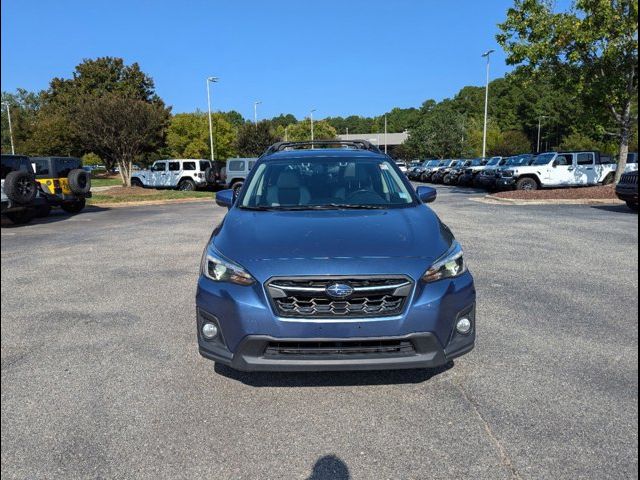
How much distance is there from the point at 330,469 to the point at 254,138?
1939 inches

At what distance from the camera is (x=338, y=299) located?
2.78 meters

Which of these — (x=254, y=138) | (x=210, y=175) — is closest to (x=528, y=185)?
(x=210, y=175)

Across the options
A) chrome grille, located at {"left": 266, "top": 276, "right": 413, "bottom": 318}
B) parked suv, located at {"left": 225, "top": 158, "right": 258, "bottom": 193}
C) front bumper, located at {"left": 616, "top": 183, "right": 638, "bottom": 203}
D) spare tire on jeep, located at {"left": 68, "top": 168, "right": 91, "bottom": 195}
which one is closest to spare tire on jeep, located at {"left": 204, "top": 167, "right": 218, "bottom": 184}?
parked suv, located at {"left": 225, "top": 158, "right": 258, "bottom": 193}

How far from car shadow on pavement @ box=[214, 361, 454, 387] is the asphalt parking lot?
0.04 ft

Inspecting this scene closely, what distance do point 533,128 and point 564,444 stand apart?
83368 mm

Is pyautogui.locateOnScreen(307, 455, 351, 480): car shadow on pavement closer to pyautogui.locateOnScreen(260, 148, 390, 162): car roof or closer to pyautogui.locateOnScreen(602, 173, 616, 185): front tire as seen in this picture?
pyautogui.locateOnScreen(260, 148, 390, 162): car roof

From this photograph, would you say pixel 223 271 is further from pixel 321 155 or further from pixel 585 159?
pixel 585 159

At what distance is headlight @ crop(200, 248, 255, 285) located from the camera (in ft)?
9.49

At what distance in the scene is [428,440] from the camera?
2.67m

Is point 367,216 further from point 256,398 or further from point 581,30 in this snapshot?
point 581,30

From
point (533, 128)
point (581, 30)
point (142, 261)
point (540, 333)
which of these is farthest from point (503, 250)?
point (533, 128)

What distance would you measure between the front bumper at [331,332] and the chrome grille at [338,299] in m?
0.04

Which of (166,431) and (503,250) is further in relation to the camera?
(503,250)

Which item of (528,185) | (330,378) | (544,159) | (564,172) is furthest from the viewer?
(544,159)
